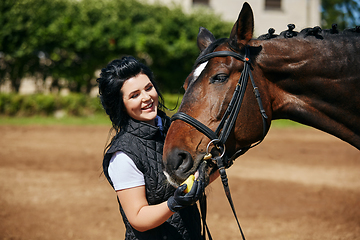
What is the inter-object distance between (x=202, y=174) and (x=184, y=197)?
24cm

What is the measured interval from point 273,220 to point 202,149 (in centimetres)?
352

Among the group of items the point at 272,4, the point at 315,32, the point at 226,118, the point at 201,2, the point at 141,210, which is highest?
the point at 201,2

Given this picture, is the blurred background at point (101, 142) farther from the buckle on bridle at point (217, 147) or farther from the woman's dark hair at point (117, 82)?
the woman's dark hair at point (117, 82)

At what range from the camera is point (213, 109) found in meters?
2.01

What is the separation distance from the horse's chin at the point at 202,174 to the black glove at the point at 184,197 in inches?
4.6

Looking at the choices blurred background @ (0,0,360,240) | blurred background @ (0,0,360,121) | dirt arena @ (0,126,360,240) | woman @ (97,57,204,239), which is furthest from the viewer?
blurred background @ (0,0,360,121)

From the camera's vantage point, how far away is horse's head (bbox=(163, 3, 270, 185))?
6.30 feet

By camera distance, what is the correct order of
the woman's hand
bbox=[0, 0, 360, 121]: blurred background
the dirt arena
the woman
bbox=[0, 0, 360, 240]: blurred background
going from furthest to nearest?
bbox=[0, 0, 360, 121]: blurred background → bbox=[0, 0, 360, 240]: blurred background → the dirt arena → the woman → the woman's hand

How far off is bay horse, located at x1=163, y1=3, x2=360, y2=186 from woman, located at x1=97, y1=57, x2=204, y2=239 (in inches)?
8.7

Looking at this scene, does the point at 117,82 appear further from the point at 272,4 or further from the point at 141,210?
the point at 272,4

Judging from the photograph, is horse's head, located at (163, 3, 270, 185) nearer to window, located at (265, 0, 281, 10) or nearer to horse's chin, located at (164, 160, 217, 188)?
horse's chin, located at (164, 160, 217, 188)

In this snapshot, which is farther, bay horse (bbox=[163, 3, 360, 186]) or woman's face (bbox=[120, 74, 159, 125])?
woman's face (bbox=[120, 74, 159, 125])

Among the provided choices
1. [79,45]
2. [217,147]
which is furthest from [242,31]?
[79,45]

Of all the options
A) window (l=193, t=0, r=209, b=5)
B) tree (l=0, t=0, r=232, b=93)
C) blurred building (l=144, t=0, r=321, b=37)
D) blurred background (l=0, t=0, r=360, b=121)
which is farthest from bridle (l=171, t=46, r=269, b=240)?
window (l=193, t=0, r=209, b=5)
